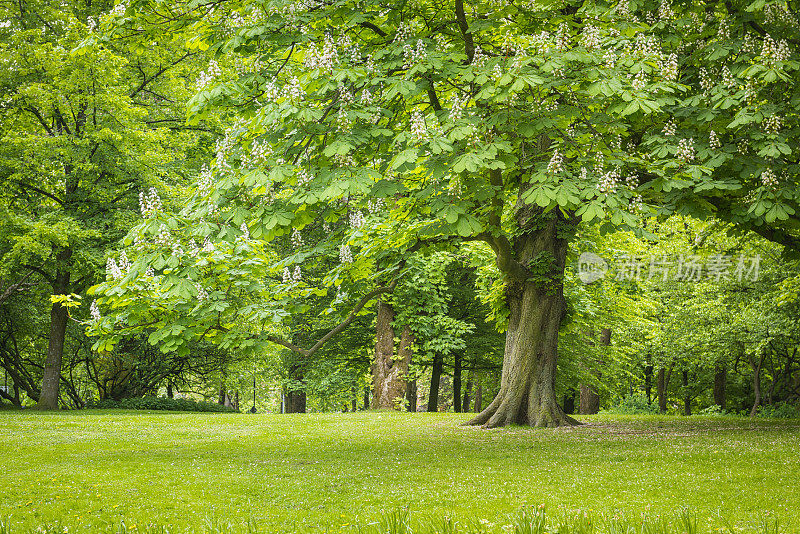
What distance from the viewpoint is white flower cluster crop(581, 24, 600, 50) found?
7.99m

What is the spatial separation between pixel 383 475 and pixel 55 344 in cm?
1678

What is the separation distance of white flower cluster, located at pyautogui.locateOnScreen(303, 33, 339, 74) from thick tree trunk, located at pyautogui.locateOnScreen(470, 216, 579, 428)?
7862 mm

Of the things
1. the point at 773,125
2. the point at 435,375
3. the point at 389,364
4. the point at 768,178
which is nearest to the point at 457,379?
the point at 435,375

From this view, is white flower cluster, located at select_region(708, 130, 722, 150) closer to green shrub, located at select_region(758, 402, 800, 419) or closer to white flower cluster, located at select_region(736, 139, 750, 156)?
white flower cluster, located at select_region(736, 139, 750, 156)

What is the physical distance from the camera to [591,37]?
26.2ft

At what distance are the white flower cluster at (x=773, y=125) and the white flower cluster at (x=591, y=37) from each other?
2709 mm

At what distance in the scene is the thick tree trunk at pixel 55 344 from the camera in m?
21.1

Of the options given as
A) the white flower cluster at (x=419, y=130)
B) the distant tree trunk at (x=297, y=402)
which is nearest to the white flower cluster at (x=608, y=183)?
the white flower cluster at (x=419, y=130)

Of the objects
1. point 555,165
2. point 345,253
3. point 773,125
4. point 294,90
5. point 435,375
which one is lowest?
point 435,375

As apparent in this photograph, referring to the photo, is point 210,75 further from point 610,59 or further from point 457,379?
point 457,379

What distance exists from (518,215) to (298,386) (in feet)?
52.6

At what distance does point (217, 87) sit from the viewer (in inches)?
320

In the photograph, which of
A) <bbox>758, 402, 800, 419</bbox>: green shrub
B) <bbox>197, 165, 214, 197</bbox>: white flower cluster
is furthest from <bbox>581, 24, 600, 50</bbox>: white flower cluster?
<bbox>758, 402, 800, 419</bbox>: green shrub

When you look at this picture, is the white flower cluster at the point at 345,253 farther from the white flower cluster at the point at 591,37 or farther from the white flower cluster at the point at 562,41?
the white flower cluster at the point at 591,37
